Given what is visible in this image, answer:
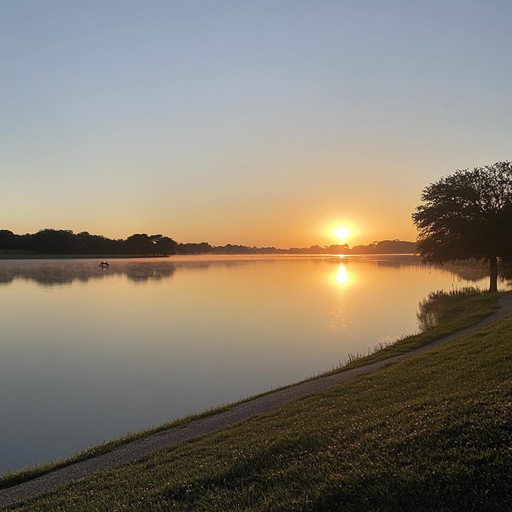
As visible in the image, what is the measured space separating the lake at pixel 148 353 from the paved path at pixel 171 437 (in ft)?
6.73

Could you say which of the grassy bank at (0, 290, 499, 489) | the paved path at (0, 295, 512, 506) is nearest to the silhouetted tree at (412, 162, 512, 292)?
the grassy bank at (0, 290, 499, 489)

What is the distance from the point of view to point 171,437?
41.2 feet

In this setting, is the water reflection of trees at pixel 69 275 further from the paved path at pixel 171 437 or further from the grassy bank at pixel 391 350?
the paved path at pixel 171 437

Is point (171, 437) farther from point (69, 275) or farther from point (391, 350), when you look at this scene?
point (69, 275)

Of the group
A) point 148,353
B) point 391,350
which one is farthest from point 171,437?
point 391,350

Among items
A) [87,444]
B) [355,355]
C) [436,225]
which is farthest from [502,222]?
[87,444]

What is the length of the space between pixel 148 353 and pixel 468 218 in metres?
38.8

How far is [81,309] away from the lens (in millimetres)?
42281

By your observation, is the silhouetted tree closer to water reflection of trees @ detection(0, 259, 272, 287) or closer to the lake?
the lake

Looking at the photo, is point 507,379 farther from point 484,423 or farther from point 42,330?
point 42,330

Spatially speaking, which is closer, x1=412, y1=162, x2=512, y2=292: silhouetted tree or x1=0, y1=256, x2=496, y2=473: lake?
x1=0, y1=256, x2=496, y2=473: lake

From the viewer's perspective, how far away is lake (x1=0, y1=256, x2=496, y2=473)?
614 inches

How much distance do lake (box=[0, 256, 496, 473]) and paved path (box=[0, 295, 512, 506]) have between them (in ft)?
6.73

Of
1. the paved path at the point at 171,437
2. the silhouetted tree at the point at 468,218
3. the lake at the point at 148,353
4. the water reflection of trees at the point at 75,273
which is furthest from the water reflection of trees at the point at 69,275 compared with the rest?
the paved path at the point at 171,437
